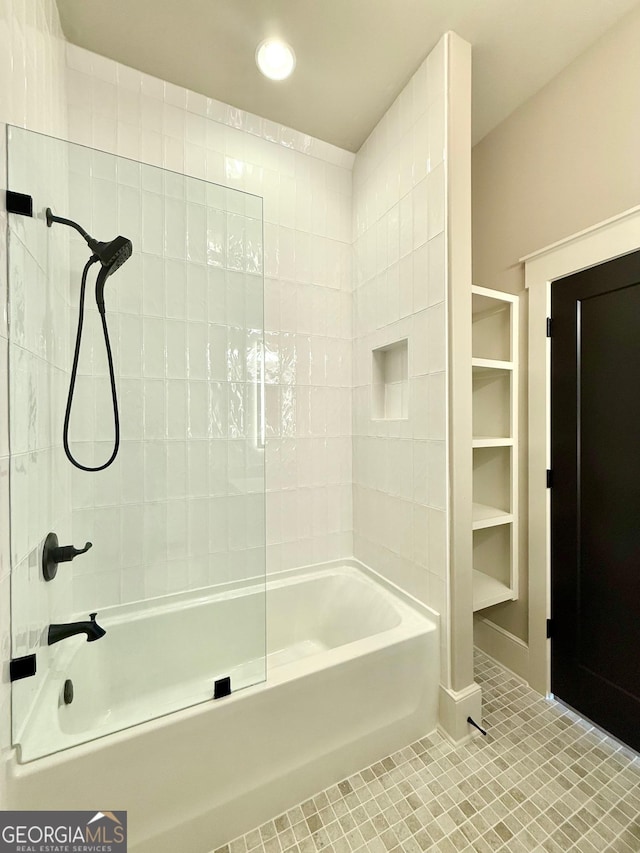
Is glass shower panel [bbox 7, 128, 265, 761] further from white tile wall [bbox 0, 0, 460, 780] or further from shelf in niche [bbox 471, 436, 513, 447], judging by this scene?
shelf in niche [bbox 471, 436, 513, 447]

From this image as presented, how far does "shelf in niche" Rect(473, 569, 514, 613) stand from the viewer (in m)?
1.73

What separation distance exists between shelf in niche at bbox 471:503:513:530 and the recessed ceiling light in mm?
2160

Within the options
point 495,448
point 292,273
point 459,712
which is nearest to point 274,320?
point 292,273

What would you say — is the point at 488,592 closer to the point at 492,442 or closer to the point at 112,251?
the point at 492,442

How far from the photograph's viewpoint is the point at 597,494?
4.91 ft

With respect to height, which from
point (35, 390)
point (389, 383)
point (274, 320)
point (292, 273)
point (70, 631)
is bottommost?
point (70, 631)

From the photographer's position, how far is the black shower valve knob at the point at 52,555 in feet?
3.80

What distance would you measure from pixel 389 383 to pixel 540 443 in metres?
0.79

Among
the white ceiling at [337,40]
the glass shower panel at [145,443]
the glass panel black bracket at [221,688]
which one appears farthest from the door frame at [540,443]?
the glass panel black bracket at [221,688]

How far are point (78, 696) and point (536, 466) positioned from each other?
2073mm

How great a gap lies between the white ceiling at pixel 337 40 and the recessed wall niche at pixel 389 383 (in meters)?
1.24

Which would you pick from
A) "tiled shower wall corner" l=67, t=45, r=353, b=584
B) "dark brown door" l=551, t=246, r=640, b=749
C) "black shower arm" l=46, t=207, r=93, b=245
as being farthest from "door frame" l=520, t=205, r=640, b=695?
"black shower arm" l=46, t=207, r=93, b=245

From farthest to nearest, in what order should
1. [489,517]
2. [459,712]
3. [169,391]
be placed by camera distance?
[489,517] < [169,391] < [459,712]

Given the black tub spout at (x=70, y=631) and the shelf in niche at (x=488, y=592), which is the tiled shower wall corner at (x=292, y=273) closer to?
the shelf in niche at (x=488, y=592)
